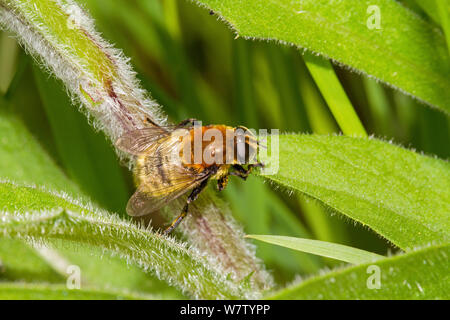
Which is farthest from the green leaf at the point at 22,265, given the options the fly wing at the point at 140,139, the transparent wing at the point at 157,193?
the fly wing at the point at 140,139

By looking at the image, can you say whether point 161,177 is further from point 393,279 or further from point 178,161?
point 393,279

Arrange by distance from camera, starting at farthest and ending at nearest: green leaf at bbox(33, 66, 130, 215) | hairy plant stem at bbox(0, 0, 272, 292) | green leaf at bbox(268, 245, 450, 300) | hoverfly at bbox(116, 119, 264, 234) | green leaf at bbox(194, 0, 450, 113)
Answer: green leaf at bbox(33, 66, 130, 215) → hoverfly at bbox(116, 119, 264, 234) → green leaf at bbox(194, 0, 450, 113) → hairy plant stem at bbox(0, 0, 272, 292) → green leaf at bbox(268, 245, 450, 300)

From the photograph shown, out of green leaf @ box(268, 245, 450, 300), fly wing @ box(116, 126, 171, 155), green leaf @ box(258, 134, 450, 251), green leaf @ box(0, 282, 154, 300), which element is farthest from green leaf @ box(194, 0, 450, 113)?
green leaf @ box(0, 282, 154, 300)

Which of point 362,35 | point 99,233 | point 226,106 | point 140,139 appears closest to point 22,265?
point 140,139

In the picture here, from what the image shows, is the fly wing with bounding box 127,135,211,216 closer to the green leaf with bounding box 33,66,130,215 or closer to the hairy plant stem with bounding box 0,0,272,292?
the hairy plant stem with bounding box 0,0,272,292

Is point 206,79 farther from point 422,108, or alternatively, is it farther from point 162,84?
point 422,108
